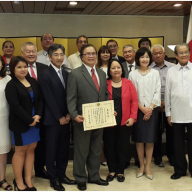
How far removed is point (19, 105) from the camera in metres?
2.83

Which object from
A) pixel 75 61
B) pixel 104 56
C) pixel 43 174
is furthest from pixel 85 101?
pixel 75 61

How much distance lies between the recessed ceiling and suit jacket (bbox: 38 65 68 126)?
3.70 m

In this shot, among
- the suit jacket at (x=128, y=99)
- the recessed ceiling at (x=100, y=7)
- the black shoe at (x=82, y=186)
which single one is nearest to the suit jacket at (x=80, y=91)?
the suit jacket at (x=128, y=99)

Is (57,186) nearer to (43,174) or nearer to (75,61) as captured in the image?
(43,174)

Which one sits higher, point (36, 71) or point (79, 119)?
point (36, 71)

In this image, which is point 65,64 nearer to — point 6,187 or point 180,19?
point 6,187

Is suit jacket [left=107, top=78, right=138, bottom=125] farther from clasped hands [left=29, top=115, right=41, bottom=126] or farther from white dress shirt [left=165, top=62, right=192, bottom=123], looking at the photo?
clasped hands [left=29, top=115, right=41, bottom=126]

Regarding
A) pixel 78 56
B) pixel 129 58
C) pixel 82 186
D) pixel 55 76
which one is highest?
pixel 78 56

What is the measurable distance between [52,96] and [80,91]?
12.3 inches

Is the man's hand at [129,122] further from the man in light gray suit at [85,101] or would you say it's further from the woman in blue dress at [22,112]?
the woman in blue dress at [22,112]

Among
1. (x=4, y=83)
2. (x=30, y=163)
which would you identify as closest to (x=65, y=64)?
(x=4, y=83)

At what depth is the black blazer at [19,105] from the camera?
2826 millimetres

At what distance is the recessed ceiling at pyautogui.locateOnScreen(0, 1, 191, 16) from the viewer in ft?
21.0

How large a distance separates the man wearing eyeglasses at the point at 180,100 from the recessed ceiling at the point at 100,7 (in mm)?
3394
